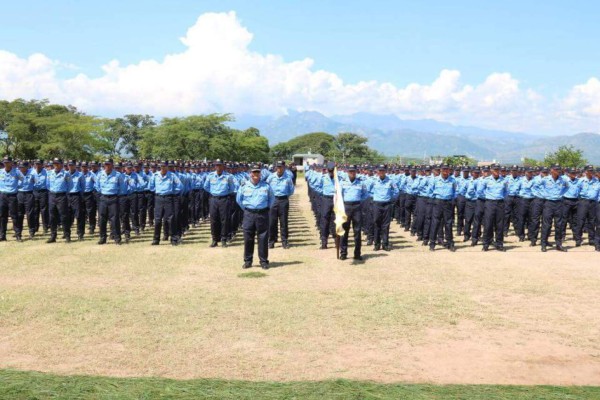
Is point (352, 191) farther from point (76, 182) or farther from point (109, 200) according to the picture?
point (76, 182)

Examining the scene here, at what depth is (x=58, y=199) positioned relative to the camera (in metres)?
13.9

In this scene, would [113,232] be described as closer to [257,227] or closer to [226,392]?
[257,227]

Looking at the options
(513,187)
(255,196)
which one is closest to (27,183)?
(255,196)

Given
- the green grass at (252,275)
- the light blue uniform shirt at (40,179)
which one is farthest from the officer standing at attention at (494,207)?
the light blue uniform shirt at (40,179)

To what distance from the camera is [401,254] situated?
1250 cm

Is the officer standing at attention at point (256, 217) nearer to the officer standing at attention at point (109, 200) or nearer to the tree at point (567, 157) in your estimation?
the officer standing at attention at point (109, 200)

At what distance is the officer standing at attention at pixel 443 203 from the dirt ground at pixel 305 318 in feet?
5.38

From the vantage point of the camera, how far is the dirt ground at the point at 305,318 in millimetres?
5719

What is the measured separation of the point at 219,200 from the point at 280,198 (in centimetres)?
153

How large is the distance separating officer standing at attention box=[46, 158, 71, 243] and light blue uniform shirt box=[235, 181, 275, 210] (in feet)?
18.6

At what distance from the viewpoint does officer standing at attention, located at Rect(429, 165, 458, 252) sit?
1315 cm

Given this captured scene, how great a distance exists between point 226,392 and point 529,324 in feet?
14.3

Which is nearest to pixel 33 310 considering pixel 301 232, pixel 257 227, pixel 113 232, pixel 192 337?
pixel 192 337

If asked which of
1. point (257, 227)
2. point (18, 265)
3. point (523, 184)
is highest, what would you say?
point (523, 184)
